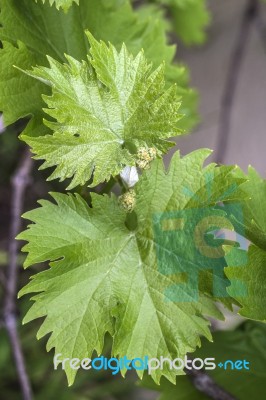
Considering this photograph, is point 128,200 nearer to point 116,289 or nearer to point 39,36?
point 116,289

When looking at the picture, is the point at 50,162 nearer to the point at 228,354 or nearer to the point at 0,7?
the point at 0,7

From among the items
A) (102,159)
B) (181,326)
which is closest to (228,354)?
(181,326)

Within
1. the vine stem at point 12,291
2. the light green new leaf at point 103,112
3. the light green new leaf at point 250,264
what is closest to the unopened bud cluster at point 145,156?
the light green new leaf at point 103,112

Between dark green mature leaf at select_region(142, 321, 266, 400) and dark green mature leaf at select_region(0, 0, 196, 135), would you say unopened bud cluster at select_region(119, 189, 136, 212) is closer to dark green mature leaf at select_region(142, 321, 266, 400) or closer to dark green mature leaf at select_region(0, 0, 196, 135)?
dark green mature leaf at select_region(0, 0, 196, 135)

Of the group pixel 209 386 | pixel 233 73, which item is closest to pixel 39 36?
pixel 209 386

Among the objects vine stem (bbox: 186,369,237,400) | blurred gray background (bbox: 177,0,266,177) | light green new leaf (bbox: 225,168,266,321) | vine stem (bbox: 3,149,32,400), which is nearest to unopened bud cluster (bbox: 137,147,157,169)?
light green new leaf (bbox: 225,168,266,321)

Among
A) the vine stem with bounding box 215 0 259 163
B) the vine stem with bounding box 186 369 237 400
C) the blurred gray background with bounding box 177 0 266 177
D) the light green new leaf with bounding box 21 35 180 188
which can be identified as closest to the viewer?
the light green new leaf with bounding box 21 35 180 188

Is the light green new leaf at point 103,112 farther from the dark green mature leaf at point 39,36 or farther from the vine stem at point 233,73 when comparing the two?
the vine stem at point 233,73
